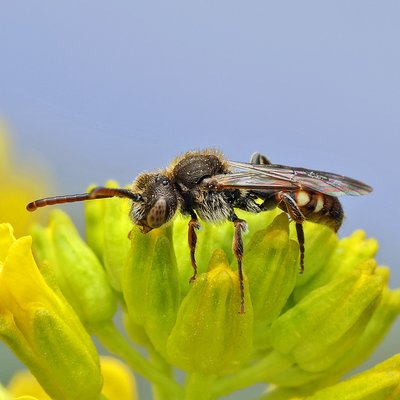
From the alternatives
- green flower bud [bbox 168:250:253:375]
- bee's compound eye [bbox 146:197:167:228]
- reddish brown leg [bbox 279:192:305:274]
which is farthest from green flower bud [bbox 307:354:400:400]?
bee's compound eye [bbox 146:197:167:228]

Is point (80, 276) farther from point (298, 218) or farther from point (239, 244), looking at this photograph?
point (298, 218)

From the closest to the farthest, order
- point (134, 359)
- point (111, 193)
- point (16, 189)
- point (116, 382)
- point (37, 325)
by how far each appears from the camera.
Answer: point (37, 325) → point (111, 193) → point (134, 359) → point (116, 382) → point (16, 189)

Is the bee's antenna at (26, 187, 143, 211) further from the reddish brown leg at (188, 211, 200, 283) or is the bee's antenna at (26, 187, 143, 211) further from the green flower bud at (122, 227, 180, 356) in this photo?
the reddish brown leg at (188, 211, 200, 283)

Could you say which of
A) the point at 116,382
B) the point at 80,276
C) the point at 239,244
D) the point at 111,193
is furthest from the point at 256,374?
the point at 111,193

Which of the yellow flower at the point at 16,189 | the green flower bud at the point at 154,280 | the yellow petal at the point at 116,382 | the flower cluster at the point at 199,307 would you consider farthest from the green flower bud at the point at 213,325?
the yellow flower at the point at 16,189

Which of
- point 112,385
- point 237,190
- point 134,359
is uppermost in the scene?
point 237,190

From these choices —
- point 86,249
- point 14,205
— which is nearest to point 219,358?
point 86,249

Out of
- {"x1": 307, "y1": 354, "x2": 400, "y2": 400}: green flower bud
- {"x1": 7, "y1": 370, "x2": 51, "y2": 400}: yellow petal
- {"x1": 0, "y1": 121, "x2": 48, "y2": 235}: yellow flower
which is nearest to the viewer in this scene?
{"x1": 307, "y1": 354, "x2": 400, "y2": 400}: green flower bud

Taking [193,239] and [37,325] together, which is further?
[193,239]
